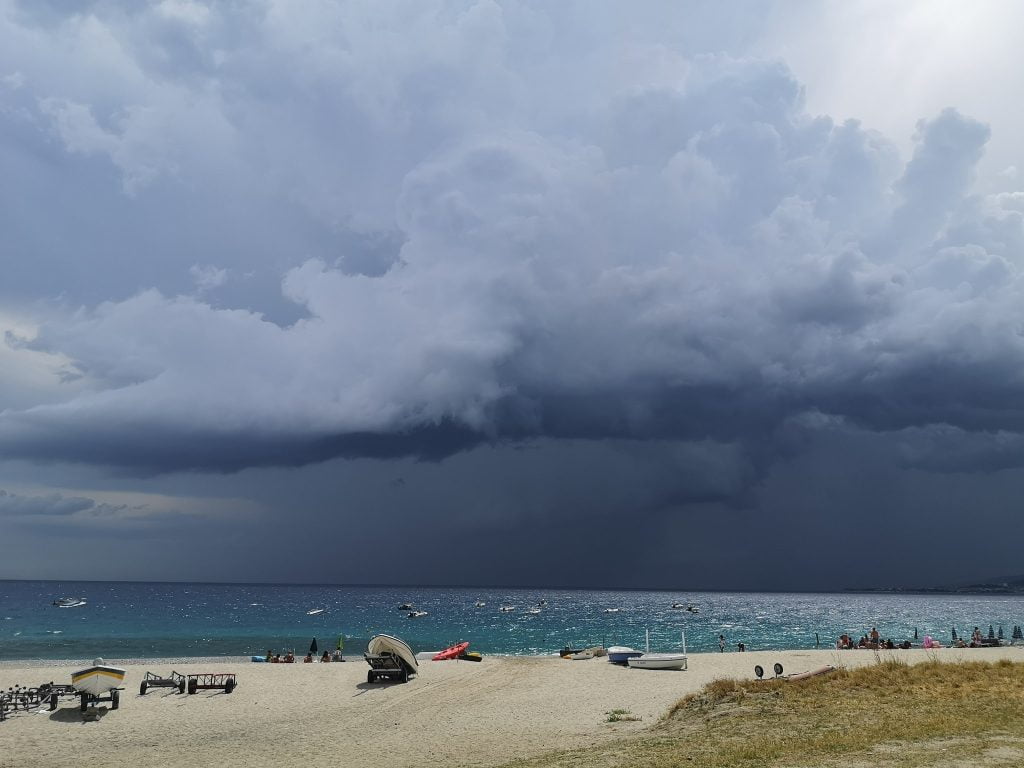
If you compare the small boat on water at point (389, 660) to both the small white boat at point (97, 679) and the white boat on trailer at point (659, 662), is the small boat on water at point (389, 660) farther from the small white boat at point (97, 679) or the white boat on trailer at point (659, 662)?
the white boat on trailer at point (659, 662)

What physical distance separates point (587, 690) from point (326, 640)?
5578cm

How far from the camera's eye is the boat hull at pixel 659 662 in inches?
1596

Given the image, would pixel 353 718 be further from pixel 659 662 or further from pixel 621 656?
pixel 621 656

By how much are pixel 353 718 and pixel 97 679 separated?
9639mm

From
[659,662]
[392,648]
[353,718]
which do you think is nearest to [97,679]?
[353,718]

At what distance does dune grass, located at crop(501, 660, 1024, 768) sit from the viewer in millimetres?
14453

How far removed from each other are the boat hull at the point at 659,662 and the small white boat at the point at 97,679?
2589 centimetres

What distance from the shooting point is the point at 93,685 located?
27141 millimetres

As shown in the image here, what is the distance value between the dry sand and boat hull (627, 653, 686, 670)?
A: 124cm

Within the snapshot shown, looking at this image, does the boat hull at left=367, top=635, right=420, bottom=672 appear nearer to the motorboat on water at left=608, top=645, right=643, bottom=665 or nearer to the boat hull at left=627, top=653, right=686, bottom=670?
the boat hull at left=627, top=653, right=686, bottom=670

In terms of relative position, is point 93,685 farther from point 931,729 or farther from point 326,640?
point 326,640

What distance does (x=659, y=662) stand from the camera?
1607 inches

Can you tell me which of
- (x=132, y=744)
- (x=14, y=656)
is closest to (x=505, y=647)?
(x=14, y=656)

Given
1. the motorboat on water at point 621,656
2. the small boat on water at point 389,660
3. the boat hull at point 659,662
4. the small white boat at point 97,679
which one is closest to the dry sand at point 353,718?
the small boat on water at point 389,660
